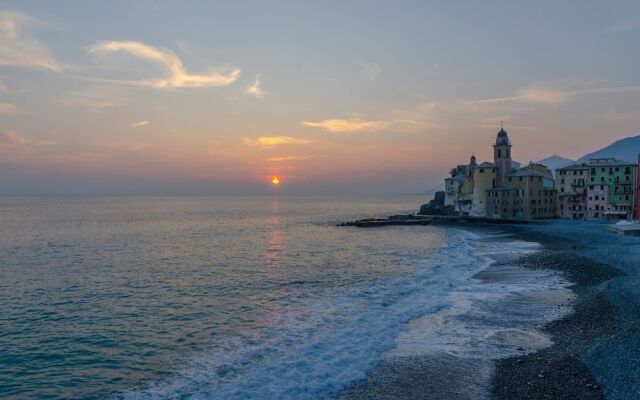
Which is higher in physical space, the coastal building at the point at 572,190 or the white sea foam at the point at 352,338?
the coastal building at the point at 572,190

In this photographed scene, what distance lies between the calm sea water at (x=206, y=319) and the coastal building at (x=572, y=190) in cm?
6070

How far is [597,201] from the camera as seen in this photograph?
92.6 meters

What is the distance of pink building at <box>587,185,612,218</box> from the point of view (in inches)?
3594

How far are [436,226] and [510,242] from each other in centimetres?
3512

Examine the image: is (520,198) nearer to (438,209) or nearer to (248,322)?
(438,209)

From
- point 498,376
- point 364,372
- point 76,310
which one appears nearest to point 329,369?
point 364,372

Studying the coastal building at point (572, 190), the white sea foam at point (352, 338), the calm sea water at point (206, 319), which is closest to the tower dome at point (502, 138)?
the coastal building at point (572, 190)

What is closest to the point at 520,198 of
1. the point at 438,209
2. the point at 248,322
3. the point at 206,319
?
the point at 438,209

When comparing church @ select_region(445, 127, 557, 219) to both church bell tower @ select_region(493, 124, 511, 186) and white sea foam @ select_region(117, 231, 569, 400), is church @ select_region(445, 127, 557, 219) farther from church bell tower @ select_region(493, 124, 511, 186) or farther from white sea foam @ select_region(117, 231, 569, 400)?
white sea foam @ select_region(117, 231, 569, 400)

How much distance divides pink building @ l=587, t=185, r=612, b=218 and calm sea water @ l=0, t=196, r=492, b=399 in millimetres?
59034

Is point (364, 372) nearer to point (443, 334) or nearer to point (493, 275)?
point (443, 334)

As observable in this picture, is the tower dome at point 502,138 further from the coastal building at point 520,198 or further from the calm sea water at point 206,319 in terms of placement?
the calm sea water at point 206,319

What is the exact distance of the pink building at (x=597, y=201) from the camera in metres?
91.3

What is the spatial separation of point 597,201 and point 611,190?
345 cm
